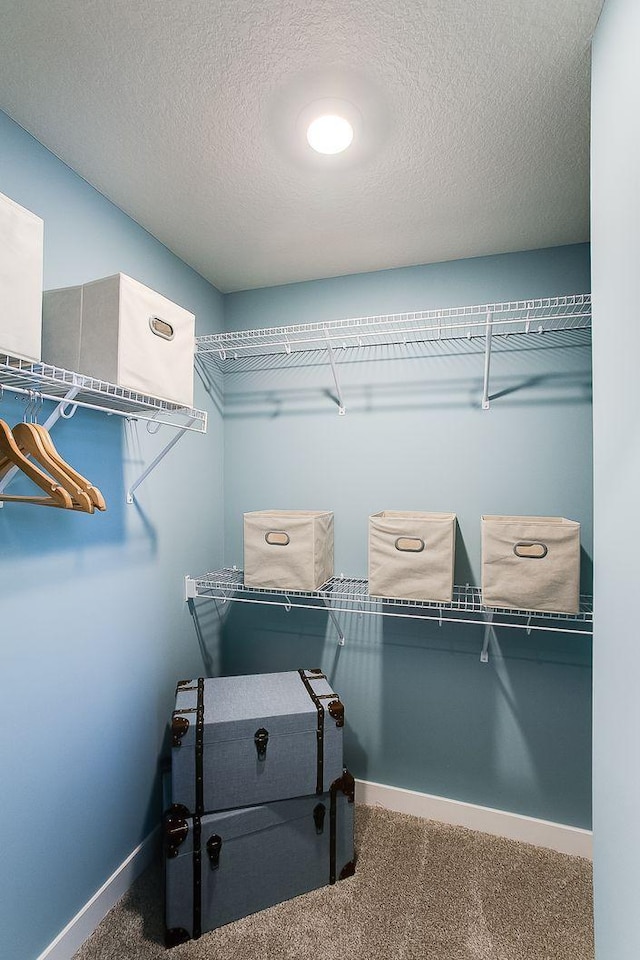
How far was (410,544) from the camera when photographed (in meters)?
1.80

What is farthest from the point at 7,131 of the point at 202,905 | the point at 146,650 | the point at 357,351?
the point at 202,905

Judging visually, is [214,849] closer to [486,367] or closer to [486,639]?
[486,639]

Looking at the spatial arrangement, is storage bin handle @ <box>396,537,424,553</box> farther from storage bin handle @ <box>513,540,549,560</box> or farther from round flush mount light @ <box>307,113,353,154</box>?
round flush mount light @ <box>307,113,353,154</box>

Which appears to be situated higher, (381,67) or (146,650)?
(381,67)

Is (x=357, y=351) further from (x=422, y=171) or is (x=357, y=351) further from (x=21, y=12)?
(x=21, y=12)

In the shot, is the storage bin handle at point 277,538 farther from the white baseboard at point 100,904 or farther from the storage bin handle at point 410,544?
the white baseboard at point 100,904

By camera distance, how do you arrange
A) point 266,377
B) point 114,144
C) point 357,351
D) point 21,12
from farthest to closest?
point 266,377
point 357,351
point 114,144
point 21,12

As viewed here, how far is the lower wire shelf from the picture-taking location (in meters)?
1.92

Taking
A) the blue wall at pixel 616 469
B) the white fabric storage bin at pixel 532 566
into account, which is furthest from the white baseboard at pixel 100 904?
the white fabric storage bin at pixel 532 566

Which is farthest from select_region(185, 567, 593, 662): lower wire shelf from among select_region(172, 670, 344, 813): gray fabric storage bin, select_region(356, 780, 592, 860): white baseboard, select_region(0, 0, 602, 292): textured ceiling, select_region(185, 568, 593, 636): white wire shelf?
select_region(0, 0, 602, 292): textured ceiling

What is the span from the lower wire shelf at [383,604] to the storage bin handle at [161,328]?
3.44 ft

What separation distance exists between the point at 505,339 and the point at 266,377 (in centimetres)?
112

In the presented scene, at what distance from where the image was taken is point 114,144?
1.45m

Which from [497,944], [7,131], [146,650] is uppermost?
[7,131]
